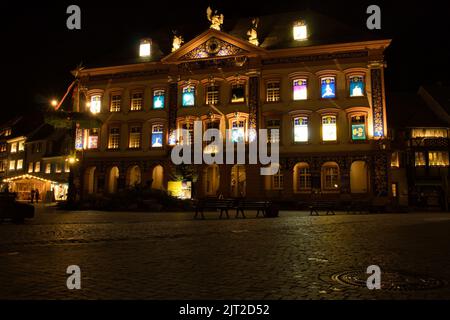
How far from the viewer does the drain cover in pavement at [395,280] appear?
5156 mm

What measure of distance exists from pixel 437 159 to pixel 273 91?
17628mm

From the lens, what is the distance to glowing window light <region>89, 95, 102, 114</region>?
3972cm

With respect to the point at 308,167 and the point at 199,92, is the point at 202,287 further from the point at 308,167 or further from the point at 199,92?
the point at 199,92

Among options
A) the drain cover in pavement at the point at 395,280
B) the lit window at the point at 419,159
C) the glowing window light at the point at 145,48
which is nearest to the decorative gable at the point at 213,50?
the glowing window light at the point at 145,48

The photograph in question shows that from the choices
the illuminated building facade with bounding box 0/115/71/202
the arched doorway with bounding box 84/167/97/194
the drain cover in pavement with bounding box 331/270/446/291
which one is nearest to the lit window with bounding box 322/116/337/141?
the arched doorway with bounding box 84/167/97/194

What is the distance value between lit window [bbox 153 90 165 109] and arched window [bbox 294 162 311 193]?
45.1ft

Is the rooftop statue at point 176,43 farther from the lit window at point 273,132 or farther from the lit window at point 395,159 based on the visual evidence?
the lit window at point 395,159

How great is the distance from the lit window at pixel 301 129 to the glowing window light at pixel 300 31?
7.25 m

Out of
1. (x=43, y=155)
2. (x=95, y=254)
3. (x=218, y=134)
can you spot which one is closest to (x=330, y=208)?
(x=218, y=134)

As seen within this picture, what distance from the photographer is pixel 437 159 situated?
3856 cm

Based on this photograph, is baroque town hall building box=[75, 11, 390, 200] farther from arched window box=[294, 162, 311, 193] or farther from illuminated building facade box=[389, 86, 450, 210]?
illuminated building facade box=[389, 86, 450, 210]

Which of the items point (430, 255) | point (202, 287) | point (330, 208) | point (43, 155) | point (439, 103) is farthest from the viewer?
point (43, 155)
